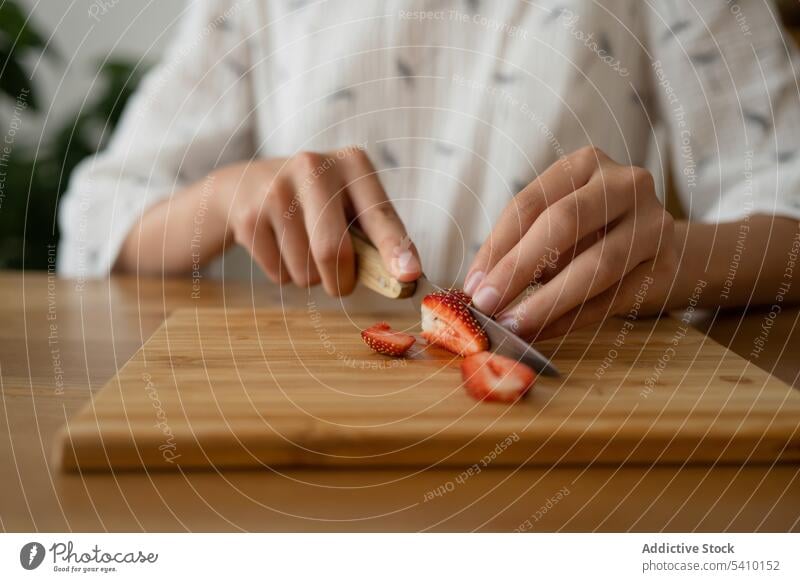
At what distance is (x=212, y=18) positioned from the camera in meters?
0.70

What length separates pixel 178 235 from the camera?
2.04 ft

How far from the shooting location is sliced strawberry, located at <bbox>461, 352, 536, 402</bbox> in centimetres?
31

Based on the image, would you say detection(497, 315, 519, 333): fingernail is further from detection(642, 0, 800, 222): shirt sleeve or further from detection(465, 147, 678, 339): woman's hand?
detection(642, 0, 800, 222): shirt sleeve

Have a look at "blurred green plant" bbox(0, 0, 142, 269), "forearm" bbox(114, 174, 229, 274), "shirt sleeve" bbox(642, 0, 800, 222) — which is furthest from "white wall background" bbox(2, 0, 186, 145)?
"shirt sleeve" bbox(642, 0, 800, 222)

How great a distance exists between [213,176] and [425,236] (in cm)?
23

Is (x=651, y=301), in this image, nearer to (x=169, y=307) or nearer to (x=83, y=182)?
(x=169, y=307)

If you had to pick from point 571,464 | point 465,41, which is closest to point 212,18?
point 465,41

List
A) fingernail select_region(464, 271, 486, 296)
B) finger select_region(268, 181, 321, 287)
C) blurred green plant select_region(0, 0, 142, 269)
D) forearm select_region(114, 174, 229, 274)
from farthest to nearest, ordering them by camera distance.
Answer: blurred green plant select_region(0, 0, 142, 269), forearm select_region(114, 174, 229, 274), finger select_region(268, 181, 321, 287), fingernail select_region(464, 271, 486, 296)

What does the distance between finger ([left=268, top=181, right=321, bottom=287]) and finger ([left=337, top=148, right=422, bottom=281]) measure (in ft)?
0.14

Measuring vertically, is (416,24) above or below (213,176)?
above

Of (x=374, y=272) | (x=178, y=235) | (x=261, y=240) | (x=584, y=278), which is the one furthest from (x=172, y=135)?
(x=584, y=278)

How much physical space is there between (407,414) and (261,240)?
0.25 meters

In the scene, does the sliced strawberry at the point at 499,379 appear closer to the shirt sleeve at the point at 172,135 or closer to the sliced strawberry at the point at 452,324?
the sliced strawberry at the point at 452,324

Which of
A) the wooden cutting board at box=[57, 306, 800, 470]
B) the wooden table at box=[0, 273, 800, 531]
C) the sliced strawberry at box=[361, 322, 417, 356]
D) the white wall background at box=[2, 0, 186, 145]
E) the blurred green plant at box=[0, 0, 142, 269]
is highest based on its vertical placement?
the white wall background at box=[2, 0, 186, 145]
